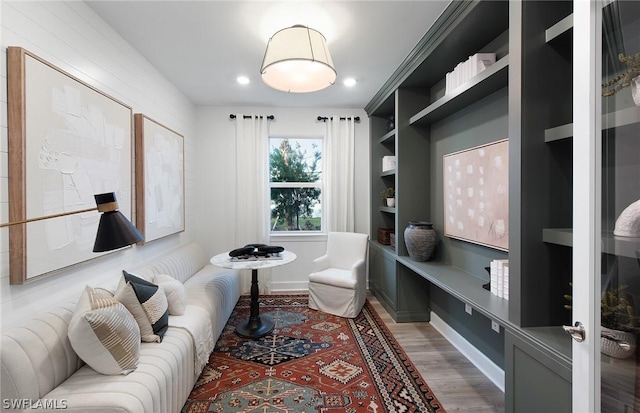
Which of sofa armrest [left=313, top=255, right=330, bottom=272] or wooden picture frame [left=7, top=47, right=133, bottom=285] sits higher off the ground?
wooden picture frame [left=7, top=47, right=133, bottom=285]

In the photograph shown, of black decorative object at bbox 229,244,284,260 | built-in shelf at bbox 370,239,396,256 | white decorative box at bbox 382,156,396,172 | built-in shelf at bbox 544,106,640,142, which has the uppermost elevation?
white decorative box at bbox 382,156,396,172

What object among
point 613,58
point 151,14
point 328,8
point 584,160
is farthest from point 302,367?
point 151,14

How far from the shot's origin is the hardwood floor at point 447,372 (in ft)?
6.43

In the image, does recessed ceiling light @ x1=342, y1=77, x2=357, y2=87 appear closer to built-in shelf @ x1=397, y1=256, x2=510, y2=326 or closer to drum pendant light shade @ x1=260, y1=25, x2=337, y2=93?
drum pendant light shade @ x1=260, y1=25, x2=337, y2=93

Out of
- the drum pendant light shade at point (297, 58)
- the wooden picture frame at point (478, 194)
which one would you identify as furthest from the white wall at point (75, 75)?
the wooden picture frame at point (478, 194)

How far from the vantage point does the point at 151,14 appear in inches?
84.4

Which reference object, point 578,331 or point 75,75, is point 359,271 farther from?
point 75,75

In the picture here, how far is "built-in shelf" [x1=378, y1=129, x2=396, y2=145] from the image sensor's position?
3670 millimetres

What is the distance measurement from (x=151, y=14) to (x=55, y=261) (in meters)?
1.79

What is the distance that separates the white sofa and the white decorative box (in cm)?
287

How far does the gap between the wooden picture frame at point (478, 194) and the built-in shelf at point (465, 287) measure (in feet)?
1.00

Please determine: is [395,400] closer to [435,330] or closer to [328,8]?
[435,330]

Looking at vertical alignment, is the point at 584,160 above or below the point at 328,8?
below

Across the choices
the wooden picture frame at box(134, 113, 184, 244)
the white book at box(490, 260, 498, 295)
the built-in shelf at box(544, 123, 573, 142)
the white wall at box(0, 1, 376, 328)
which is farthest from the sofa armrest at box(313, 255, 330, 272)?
the built-in shelf at box(544, 123, 573, 142)
